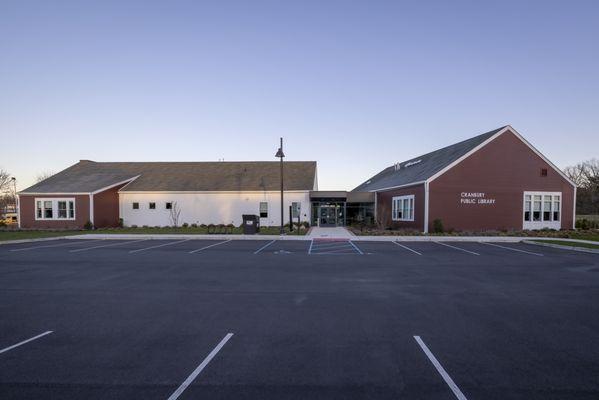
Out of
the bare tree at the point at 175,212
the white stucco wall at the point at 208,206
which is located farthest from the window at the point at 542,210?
the bare tree at the point at 175,212

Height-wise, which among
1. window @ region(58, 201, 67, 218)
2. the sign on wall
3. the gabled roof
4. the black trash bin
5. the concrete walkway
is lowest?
the concrete walkway

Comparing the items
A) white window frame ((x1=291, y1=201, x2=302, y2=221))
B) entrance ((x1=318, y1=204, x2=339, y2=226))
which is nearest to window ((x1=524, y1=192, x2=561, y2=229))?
entrance ((x1=318, y1=204, x2=339, y2=226))

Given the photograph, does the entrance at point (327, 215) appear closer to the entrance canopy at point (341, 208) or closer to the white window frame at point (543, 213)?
the entrance canopy at point (341, 208)

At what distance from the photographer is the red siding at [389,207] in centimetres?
2422

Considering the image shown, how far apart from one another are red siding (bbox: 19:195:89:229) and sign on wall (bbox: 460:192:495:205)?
3198 centimetres

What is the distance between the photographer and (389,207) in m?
30.1

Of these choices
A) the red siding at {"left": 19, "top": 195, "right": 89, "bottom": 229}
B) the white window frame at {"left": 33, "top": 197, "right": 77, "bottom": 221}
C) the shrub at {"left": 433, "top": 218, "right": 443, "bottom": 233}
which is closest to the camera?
the shrub at {"left": 433, "top": 218, "right": 443, "bottom": 233}

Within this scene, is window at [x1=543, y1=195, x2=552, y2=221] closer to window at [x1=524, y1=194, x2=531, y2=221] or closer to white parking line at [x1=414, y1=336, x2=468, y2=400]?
window at [x1=524, y1=194, x2=531, y2=221]

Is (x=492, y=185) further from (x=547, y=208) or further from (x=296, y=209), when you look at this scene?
(x=296, y=209)

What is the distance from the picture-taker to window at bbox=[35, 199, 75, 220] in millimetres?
29344

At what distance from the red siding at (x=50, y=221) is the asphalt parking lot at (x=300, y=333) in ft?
65.0

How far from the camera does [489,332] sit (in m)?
5.66

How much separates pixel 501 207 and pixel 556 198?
4987 mm

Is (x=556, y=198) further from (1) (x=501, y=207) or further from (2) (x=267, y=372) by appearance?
(2) (x=267, y=372)
